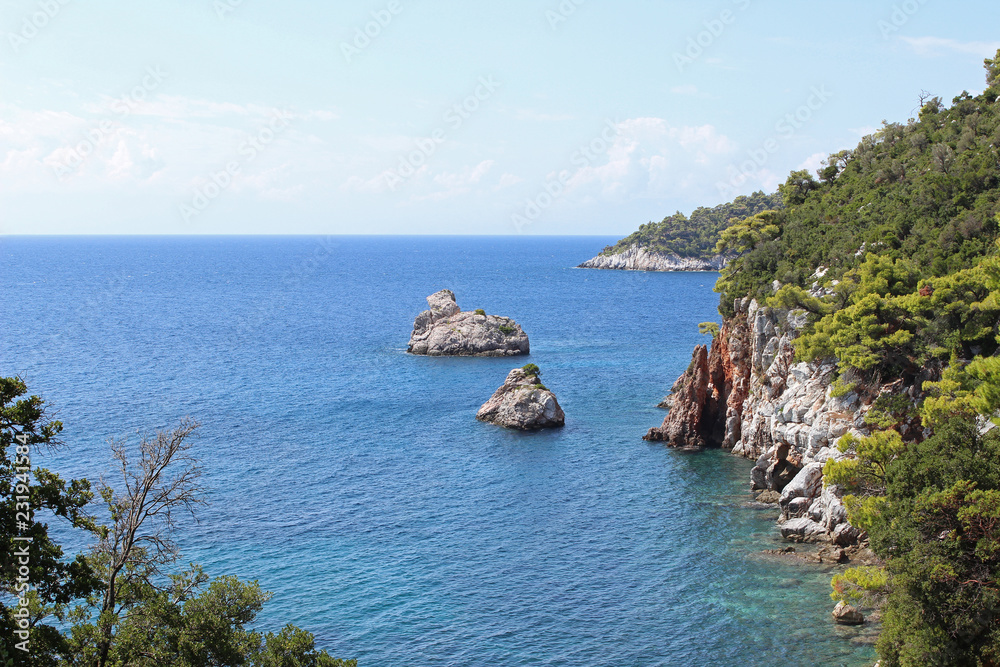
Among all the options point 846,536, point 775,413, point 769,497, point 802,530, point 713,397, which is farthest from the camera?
point 713,397

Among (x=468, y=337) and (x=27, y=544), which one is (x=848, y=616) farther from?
(x=468, y=337)

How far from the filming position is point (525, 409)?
286 ft

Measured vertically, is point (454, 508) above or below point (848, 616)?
above

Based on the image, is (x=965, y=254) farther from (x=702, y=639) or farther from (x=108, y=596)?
(x=108, y=596)

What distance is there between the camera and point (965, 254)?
192 feet

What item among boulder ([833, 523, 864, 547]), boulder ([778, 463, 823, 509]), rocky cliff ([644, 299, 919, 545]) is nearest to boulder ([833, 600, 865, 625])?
boulder ([833, 523, 864, 547])

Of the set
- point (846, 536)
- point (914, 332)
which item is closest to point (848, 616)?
point (846, 536)

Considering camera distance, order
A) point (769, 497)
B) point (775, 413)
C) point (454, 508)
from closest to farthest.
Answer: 1. point (769, 497)
2. point (454, 508)
3. point (775, 413)

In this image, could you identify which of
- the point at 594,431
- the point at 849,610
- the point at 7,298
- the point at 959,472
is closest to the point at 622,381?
the point at 594,431

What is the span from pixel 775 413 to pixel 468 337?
223 feet

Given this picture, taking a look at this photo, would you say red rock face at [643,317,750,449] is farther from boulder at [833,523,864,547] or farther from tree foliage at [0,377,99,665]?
tree foliage at [0,377,99,665]

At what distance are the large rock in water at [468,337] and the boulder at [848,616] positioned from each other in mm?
84680

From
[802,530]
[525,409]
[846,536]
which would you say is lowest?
[802,530]

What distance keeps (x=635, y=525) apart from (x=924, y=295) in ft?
85.4
